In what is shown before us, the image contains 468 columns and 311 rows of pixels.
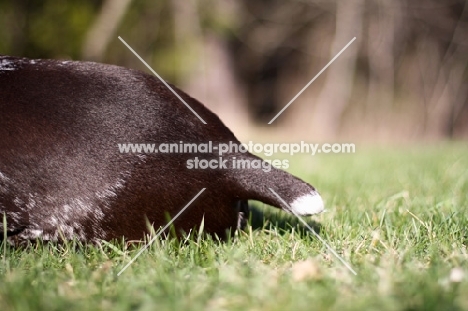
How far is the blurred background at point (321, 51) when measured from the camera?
1080 cm

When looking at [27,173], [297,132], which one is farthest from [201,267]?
[297,132]

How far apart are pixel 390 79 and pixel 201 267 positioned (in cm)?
1074

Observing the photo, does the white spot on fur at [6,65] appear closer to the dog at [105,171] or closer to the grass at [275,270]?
the dog at [105,171]

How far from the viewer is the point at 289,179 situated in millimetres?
2533

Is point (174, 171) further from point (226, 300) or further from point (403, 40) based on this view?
point (403, 40)

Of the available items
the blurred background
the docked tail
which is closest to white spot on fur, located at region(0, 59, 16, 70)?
the docked tail

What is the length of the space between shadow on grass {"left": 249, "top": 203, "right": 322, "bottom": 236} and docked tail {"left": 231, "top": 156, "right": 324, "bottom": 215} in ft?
1.13

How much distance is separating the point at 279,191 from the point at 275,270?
0.43 metres

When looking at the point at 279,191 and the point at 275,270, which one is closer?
the point at 275,270

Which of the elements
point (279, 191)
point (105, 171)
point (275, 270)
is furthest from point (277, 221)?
point (105, 171)

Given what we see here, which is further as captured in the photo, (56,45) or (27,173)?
(56,45)

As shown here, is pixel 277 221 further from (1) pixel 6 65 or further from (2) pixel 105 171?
(1) pixel 6 65

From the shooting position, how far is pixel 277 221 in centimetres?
322

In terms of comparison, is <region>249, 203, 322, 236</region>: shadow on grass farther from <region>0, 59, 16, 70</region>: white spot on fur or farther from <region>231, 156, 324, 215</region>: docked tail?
<region>0, 59, 16, 70</region>: white spot on fur
